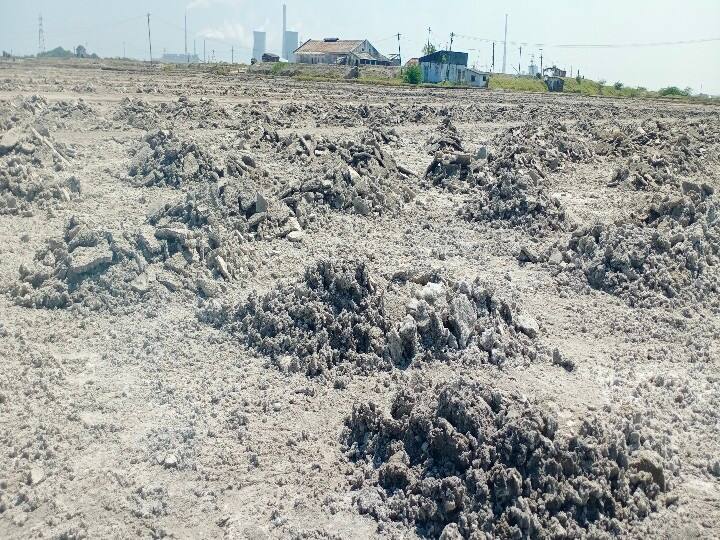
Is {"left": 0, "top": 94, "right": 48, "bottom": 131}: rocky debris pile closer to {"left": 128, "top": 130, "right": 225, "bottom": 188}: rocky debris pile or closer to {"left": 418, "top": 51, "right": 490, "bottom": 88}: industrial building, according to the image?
{"left": 128, "top": 130, "right": 225, "bottom": 188}: rocky debris pile

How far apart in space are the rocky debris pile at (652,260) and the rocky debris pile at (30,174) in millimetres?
9275

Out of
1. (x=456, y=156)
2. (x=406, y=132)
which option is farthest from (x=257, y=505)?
(x=406, y=132)

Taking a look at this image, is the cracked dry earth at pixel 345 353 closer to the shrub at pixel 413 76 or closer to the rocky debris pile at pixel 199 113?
the rocky debris pile at pixel 199 113

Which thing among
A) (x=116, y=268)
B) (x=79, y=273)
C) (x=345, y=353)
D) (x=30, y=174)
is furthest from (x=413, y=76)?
(x=345, y=353)

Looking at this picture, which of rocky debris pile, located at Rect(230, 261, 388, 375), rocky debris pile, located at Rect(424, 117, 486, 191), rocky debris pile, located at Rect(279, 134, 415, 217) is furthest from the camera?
rocky debris pile, located at Rect(424, 117, 486, 191)

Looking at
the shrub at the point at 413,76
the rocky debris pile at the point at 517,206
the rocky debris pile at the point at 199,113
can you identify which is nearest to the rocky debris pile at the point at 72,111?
the rocky debris pile at the point at 199,113

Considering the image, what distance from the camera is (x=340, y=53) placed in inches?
2899

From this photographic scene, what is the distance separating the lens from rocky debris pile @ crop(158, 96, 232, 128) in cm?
2212

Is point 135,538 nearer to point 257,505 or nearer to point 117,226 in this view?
point 257,505

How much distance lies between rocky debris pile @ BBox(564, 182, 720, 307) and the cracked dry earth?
39 millimetres

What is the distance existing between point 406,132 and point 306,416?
18.3m

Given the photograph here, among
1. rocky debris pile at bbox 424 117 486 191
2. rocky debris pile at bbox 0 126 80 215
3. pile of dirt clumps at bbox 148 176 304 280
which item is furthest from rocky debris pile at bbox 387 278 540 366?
rocky debris pile at bbox 0 126 80 215

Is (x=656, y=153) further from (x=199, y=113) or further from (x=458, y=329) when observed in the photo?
(x=199, y=113)

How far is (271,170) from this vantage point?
1545cm
